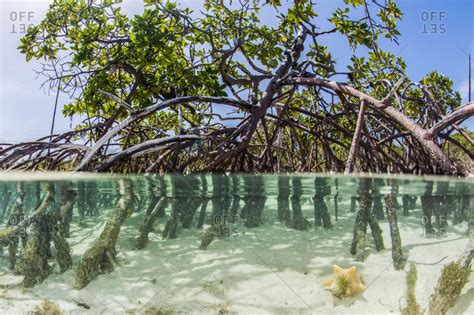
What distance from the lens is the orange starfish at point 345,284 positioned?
3674 millimetres

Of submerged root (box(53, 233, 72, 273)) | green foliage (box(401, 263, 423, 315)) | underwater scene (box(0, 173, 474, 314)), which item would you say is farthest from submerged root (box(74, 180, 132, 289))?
green foliage (box(401, 263, 423, 315))

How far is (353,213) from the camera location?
4.96 metres

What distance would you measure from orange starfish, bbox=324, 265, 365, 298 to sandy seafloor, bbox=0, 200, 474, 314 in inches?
2.6

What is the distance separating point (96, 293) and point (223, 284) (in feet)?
3.68

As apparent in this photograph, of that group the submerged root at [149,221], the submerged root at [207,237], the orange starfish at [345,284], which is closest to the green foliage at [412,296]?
the orange starfish at [345,284]

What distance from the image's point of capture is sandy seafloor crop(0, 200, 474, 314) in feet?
12.5

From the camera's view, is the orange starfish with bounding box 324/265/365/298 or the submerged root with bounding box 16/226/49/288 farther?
the submerged root with bounding box 16/226/49/288

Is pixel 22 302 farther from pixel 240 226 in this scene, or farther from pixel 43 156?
pixel 240 226

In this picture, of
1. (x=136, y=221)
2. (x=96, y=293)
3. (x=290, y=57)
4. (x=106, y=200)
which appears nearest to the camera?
(x=96, y=293)

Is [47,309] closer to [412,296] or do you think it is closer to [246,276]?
[246,276]

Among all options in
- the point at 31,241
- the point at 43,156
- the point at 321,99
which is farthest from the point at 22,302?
the point at 321,99

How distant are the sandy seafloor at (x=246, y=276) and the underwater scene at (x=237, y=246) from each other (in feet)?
0.04

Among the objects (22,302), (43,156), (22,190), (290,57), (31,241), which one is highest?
(290,57)

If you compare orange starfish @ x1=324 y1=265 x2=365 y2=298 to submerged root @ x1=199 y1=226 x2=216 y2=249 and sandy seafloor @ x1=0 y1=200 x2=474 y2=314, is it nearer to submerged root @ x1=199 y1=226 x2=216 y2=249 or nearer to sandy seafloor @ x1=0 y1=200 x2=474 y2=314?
sandy seafloor @ x1=0 y1=200 x2=474 y2=314
